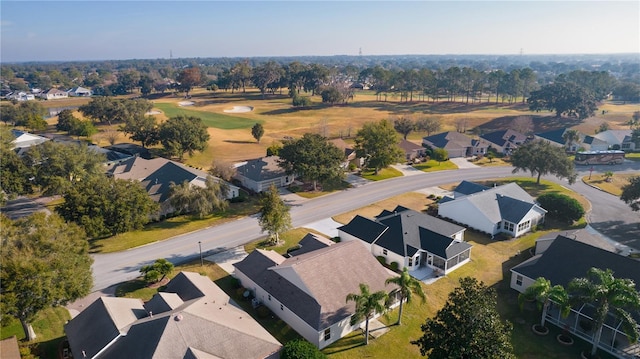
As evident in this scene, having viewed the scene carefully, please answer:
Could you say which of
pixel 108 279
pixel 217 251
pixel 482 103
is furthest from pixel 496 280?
pixel 482 103

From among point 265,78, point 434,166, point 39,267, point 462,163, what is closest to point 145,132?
point 434,166

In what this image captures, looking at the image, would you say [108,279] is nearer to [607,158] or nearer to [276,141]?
[276,141]

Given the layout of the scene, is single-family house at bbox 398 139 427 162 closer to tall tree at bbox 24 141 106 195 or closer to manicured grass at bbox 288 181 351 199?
manicured grass at bbox 288 181 351 199

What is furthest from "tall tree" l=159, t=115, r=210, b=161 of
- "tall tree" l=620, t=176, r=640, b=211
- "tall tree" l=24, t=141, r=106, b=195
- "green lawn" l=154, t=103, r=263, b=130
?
"tall tree" l=620, t=176, r=640, b=211

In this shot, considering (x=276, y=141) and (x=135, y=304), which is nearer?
(x=135, y=304)

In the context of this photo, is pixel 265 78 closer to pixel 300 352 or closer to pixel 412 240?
pixel 412 240

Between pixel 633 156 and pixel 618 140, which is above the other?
pixel 618 140
